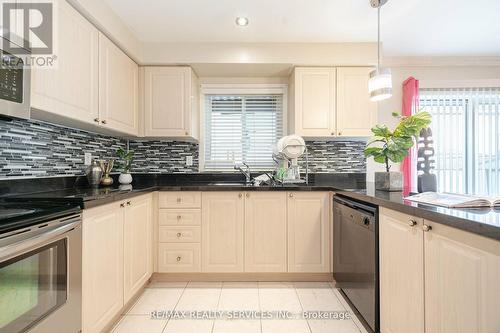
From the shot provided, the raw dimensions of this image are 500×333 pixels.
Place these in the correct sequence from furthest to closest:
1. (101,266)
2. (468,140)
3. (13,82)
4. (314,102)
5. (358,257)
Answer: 1. (468,140)
2. (314,102)
3. (358,257)
4. (101,266)
5. (13,82)

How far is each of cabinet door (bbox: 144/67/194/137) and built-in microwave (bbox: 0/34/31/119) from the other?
1.35m

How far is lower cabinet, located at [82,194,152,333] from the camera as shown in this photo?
140cm

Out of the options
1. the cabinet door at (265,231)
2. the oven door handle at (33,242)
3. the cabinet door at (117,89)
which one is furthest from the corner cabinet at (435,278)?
the cabinet door at (117,89)

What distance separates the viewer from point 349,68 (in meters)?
2.63

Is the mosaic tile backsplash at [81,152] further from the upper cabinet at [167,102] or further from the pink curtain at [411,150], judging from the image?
the pink curtain at [411,150]

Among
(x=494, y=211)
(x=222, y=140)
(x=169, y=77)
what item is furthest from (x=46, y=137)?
(x=494, y=211)

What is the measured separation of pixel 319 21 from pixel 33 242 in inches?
99.4

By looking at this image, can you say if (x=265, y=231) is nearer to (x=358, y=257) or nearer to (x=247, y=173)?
(x=247, y=173)

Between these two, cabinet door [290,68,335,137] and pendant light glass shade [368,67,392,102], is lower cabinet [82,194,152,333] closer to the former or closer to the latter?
cabinet door [290,68,335,137]

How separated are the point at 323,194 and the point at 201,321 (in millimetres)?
1458

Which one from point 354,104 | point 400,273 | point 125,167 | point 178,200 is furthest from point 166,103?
point 400,273

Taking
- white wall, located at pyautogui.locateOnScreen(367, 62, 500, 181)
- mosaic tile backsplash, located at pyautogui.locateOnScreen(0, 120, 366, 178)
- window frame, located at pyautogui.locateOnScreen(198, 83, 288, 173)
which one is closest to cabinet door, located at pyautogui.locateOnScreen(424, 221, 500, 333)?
mosaic tile backsplash, located at pyautogui.locateOnScreen(0, 120, 366, 178)

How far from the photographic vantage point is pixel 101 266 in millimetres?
1521

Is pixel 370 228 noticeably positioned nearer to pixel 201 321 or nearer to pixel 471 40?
pixel 201 321
